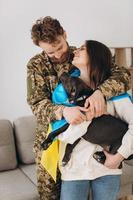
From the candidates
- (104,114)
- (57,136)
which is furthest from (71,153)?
(104,114)

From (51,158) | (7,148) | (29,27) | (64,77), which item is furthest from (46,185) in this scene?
(29,27)

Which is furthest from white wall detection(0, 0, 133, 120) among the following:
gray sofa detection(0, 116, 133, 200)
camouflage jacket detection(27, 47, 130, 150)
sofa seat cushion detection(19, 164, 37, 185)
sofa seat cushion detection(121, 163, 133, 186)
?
camouflage jacket detection(27, 47, 130, 150)

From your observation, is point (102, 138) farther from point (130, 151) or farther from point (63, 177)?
point (63, 177)

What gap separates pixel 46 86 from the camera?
1.44m

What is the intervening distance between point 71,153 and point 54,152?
0.11 metres

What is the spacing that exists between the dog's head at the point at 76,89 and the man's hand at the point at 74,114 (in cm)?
6

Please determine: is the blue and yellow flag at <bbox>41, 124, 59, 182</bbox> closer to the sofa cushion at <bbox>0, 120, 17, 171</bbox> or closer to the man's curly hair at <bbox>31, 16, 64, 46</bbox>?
the man's curly hair at <bbox>31, 16, 64, 46</bbox>

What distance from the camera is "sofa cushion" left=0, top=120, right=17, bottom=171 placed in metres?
2.27

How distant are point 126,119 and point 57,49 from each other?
0.47 m

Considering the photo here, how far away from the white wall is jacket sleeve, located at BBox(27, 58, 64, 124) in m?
1.26

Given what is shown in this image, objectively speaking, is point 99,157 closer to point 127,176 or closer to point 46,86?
point 46,86

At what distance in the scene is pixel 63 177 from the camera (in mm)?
1393

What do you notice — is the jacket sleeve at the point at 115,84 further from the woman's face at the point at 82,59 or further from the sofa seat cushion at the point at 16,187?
A: the sofa seat cushion at the point at 16,187

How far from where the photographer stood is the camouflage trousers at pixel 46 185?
154 centimetres
